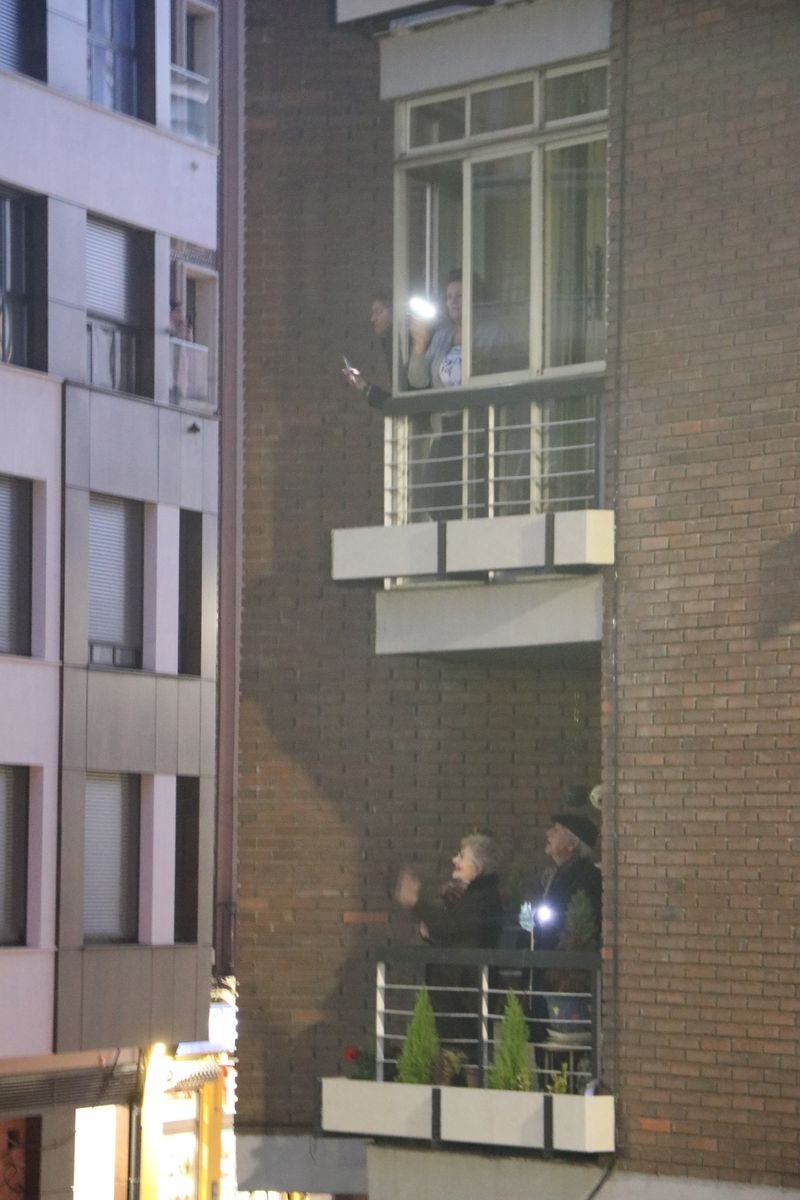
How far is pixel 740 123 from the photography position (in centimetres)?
1393

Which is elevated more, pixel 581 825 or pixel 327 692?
pixel 327 692

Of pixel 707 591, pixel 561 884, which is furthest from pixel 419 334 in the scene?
pixel 561 884

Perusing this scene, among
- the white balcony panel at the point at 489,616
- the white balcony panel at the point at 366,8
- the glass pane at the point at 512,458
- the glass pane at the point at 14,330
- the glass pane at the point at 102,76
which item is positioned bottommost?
the white balcony panel at the point at 489,616

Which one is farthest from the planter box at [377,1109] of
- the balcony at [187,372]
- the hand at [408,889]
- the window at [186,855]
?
the balcony at [187,372]

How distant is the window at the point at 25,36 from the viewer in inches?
1051

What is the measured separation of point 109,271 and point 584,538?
1493 cm

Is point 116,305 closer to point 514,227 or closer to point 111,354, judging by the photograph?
point 111,354

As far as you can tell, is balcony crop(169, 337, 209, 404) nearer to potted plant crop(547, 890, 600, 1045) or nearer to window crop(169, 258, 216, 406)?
window crop(169, 258, 216, 406)

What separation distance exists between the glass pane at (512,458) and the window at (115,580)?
12539mm

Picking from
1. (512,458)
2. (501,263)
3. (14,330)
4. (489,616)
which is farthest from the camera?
(14,330)

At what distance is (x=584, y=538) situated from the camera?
45.8ft

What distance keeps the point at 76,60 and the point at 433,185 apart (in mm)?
12374

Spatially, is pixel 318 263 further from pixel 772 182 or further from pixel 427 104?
pixel 772 182

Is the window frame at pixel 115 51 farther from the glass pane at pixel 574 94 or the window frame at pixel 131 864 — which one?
the glass pane at pixel 574 94
